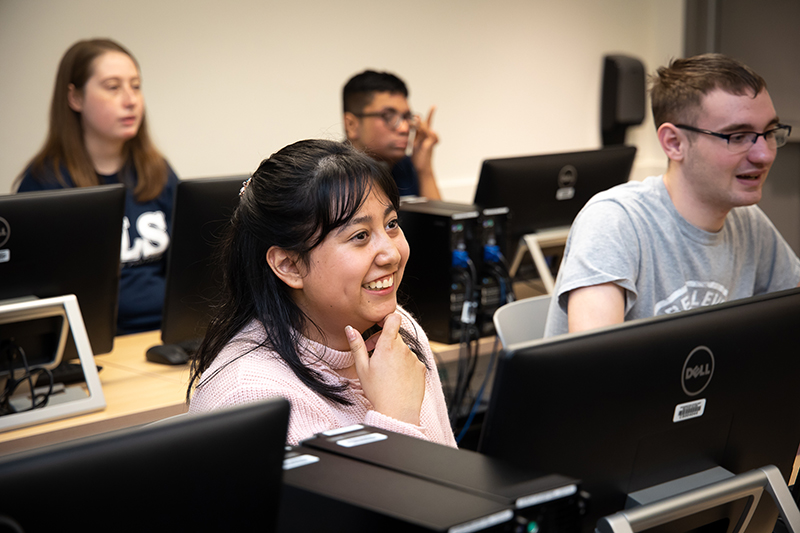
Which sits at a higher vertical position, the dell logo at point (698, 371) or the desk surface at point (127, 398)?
the dell logo at point (698, 371)

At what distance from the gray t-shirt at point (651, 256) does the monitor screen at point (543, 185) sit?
0.68 meters

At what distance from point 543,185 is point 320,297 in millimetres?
1362

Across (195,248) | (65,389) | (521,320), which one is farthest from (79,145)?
(521,320)

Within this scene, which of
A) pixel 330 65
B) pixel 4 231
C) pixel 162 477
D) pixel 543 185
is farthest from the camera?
pixel 330 65

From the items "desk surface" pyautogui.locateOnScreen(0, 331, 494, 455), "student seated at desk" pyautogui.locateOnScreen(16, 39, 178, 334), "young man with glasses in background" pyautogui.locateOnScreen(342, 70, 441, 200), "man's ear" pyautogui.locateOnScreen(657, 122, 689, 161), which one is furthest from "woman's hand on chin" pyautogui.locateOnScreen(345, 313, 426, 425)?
"young man with glasses in background" pyautogui.locateOnScreen(342, 70, 441, 200)

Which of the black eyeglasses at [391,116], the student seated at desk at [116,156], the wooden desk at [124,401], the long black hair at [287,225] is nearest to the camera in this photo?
the long black hair at [287,225]

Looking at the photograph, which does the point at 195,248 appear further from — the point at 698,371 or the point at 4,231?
the point at 698,371

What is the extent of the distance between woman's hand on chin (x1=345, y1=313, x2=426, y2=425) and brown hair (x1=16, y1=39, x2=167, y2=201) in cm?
171

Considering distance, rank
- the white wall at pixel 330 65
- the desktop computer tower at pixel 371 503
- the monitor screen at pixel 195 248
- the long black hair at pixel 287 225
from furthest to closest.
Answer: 1. the white wall at pixel 330 65
2. the monitor screen at pixel 195 248
3. the long black hair at pixel 287 225
4. the desktop computer tower at pixel 371 503

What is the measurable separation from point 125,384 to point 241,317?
2.68 ft

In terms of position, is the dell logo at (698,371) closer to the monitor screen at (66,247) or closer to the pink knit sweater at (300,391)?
the pink knit sweater at (300,391)

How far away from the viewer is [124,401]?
184 cm

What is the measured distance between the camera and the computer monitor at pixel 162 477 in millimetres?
523

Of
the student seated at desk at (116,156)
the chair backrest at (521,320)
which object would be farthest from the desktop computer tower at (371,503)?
the student seated at desk at (116,156)
